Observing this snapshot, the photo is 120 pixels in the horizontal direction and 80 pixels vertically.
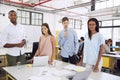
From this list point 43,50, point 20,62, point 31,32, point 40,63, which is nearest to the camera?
point 40,63

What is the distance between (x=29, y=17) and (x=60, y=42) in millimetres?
3994

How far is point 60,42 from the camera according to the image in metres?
3.15

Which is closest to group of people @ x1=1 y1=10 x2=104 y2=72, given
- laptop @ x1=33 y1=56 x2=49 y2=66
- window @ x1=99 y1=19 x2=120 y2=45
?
laptop @ x1=33 y1=56 x2=49 y2=66

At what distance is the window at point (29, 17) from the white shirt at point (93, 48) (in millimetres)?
4734

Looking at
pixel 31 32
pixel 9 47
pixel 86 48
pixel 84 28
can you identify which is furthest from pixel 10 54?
pixel 84 28

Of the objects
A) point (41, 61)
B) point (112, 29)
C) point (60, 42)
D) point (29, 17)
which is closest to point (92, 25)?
point (41, 61)

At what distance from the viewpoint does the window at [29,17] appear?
640 centimetres

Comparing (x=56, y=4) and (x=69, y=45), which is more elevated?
(x=56, y=4)

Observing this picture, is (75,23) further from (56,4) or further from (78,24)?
(56,4)

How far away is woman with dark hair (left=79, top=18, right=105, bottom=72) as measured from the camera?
214 cm

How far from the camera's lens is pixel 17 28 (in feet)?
9.07

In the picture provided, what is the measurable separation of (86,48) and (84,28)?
23.6ft

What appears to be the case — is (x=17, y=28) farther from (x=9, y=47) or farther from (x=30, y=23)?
(x=30, y=23)

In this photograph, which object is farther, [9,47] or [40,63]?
[9,47]
